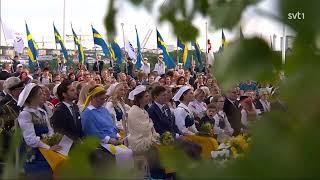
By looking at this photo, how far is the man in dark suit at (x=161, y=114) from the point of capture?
6855mm

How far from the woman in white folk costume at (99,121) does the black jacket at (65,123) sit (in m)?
0.16

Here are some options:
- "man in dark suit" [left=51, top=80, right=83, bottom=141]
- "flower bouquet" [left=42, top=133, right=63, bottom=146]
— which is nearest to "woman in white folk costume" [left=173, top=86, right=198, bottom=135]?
"man in dark suit" [left=51, top=80, right=83, bottom=141]

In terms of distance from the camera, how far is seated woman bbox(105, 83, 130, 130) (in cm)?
703

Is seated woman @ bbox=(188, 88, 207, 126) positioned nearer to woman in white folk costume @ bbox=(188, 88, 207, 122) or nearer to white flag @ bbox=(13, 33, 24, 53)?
woman in white folk costume @ bbox=(188, 88, 207, 122)

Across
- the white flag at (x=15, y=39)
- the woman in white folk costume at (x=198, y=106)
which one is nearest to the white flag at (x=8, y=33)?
the white flag at (x=15, y=39)

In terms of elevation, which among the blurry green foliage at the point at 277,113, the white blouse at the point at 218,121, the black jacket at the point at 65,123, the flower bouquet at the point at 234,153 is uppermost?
the blurry green foliage at the point at 277,113

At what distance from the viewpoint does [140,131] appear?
6496 mm

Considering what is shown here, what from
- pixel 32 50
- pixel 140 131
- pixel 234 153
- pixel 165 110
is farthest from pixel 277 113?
pixel 32 50

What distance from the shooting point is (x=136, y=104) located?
6.81m

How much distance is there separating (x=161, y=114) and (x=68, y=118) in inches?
63.4

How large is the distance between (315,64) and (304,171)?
144mm

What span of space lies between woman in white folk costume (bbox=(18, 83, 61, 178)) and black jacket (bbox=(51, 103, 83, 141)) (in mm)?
105

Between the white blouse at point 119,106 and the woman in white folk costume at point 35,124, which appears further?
the white blouse at point 119,106

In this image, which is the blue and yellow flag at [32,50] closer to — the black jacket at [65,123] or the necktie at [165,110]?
the necktie at [165,110]
